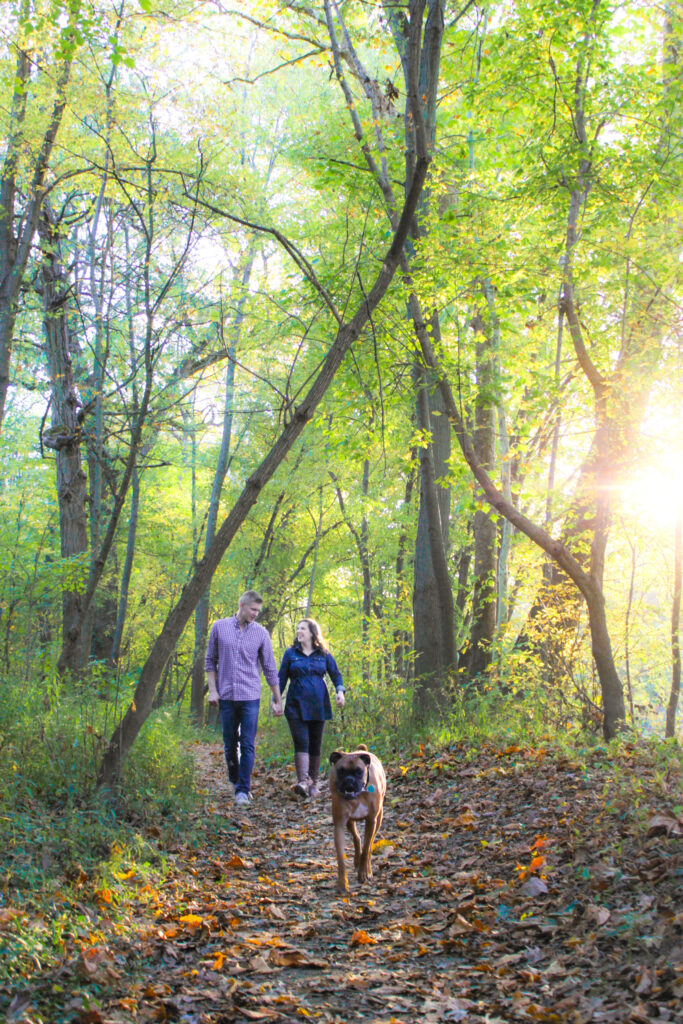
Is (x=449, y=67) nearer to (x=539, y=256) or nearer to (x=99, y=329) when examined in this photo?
(x=539, y=256)

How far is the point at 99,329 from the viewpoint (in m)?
8.11

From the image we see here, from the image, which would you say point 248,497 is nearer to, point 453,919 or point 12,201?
point 453,919

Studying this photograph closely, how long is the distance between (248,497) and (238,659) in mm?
1956

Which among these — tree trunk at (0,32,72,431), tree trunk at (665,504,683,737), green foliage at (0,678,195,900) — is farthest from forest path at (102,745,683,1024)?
tree trunk at (0,32,72,431)

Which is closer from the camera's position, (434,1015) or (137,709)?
(434,1015)

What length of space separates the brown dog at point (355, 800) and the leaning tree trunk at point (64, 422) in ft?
28.0

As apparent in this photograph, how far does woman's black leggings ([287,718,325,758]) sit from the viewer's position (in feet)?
28.3

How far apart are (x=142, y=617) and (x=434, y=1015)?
92.0 feet

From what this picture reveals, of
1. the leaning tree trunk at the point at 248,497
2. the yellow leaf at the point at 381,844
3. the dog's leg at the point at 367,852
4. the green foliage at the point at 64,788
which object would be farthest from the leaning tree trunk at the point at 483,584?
the dog's leg at the point at 367,852

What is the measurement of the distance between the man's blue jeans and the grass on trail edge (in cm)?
112

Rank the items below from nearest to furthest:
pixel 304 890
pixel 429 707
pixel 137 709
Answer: pixel 304 890 → pixel 137 709 → pixel 429 707

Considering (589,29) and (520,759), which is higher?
(589,29)

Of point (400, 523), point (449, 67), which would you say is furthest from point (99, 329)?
point (400, 523)

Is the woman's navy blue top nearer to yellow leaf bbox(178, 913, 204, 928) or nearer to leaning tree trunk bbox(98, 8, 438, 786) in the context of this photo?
leaning tree trunk bbox(98, 8, 438, 786)
